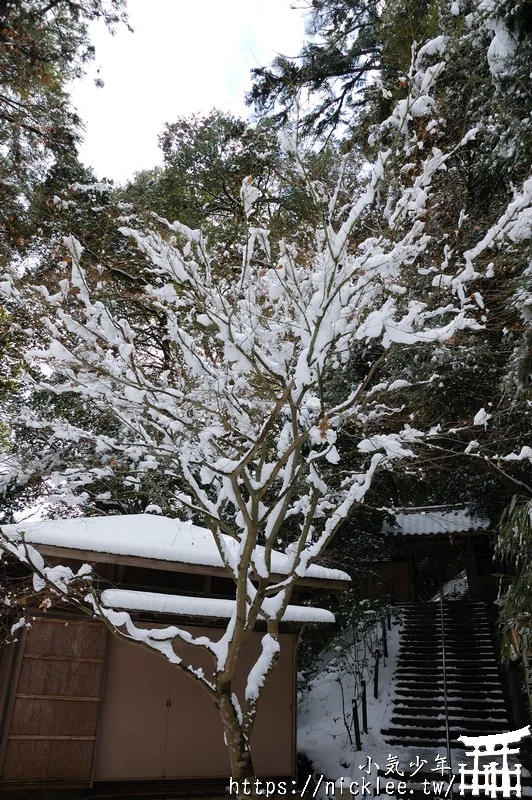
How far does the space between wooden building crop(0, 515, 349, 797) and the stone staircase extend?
2314mm

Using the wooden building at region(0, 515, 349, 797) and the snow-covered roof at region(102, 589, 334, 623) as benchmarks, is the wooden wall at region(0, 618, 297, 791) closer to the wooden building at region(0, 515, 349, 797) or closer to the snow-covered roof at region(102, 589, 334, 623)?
the wooden building at region(0, 515, 349, 797)

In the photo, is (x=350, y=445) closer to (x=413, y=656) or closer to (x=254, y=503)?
(x=413, y=656)

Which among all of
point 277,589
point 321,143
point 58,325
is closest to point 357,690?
point 277,589

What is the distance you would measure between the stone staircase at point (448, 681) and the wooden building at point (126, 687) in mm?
2314

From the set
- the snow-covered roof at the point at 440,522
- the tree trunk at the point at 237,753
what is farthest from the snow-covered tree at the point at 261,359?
the snow-covered roof at the point at 440,522

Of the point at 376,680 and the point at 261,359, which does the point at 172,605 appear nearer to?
the point at 261,359

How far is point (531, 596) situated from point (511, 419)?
10.5 ft

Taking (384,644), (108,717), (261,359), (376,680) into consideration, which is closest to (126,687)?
(108,717)

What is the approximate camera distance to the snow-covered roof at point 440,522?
13.9 metres

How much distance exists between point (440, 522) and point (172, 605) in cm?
Answer: 1030

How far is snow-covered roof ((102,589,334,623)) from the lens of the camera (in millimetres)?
5770

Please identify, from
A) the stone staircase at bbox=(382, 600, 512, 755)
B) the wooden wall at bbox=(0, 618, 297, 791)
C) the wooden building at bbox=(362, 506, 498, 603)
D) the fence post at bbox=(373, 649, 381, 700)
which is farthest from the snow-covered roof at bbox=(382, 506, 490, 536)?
the wooden wall at bbox=(0, 618, 297, 791)

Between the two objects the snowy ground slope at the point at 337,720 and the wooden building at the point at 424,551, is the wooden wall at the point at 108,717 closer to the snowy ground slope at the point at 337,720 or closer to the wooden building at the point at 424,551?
the snowy ground slope at the point at 337,720

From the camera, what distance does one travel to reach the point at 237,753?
4.11 meters
